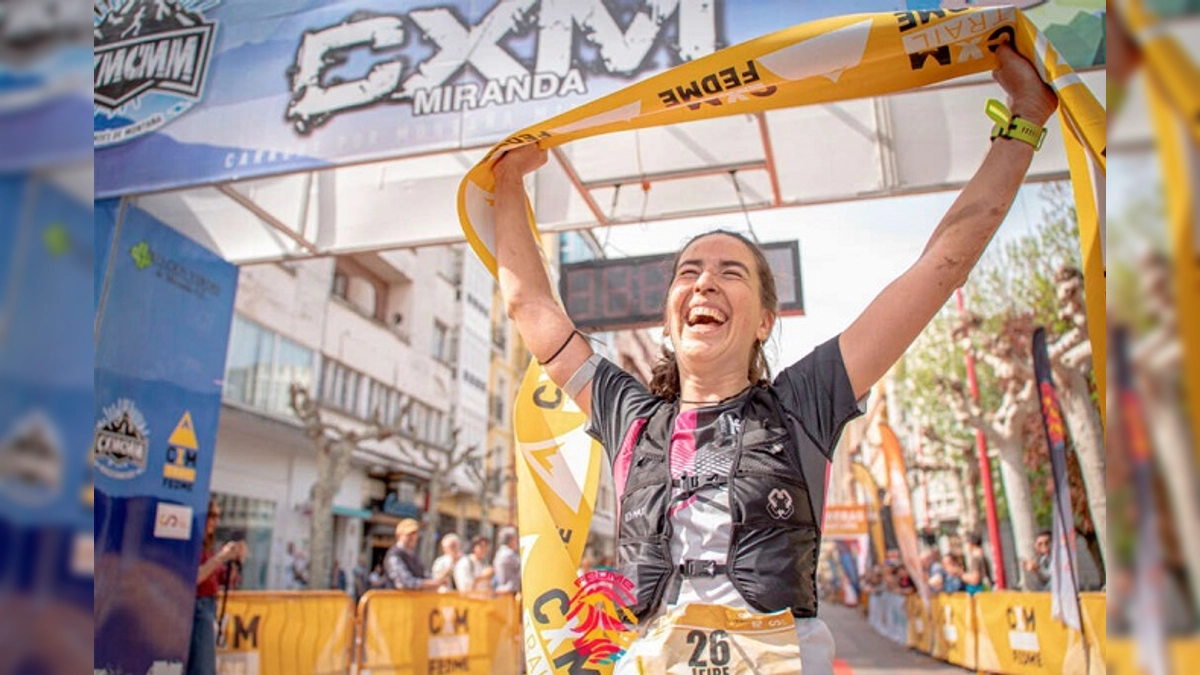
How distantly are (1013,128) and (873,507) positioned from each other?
21.4 meters

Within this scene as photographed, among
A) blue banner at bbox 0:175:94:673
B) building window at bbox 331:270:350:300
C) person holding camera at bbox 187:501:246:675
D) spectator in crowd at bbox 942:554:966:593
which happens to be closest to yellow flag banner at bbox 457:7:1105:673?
blue banner at bbox 0:175:94:673

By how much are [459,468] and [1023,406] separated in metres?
22.2

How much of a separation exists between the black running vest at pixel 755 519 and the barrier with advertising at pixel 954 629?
10.2m

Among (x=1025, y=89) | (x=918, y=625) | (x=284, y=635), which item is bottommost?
(x=918, y=625)

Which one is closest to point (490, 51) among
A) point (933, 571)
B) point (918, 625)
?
point (933, 571)

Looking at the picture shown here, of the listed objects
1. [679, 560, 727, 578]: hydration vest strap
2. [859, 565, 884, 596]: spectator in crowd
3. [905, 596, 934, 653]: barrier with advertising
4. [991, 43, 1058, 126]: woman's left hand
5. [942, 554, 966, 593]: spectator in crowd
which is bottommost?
[905, 596, 934, 653]: barrier with advertising

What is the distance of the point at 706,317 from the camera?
6.78ft

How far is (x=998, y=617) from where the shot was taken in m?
9.69

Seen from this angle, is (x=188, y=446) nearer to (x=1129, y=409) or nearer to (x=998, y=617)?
(x=1129, y=409)

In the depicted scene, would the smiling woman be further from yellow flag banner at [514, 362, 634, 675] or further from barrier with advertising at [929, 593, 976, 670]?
barrier with advertising at [929, 593, 976, 670]

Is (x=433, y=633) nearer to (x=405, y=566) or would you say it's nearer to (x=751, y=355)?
(x=405, y=566)

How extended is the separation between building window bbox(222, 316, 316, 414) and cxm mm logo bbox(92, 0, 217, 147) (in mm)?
→ 13886

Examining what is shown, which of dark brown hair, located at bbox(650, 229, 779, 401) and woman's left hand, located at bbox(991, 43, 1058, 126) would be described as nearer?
woman's left hand, located at bbox(991, 43, 1058, 126)

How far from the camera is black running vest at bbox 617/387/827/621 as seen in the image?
64.8 inches
